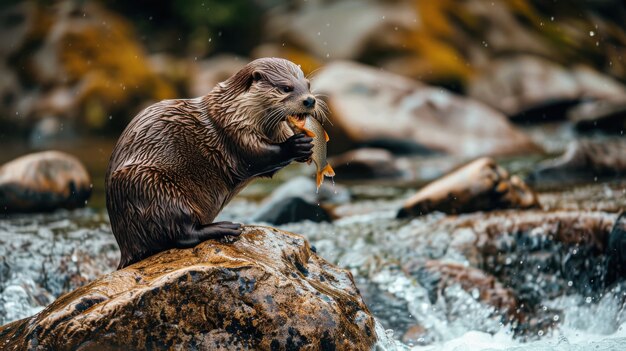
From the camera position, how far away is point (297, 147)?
439cm

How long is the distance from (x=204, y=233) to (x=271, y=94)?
2.75 ft

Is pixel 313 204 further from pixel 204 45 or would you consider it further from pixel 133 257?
pixel 204 45

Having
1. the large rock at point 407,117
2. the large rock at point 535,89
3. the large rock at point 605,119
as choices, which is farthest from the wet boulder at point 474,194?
the large rock at point 535,89

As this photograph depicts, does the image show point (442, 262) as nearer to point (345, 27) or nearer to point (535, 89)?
point (535, 89)

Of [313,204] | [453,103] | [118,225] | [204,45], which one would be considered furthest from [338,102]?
[118,225]

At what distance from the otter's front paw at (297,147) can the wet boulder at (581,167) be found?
18.3ft

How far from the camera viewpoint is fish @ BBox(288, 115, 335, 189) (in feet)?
14.8

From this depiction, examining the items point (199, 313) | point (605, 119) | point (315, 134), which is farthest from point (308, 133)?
point (605, 119)

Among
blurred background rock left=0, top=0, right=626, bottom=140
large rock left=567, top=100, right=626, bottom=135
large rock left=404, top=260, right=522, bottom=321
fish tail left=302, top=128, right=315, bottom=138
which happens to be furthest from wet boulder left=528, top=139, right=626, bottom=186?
blurred background rock left=0, top=0, right=626, bottom=140

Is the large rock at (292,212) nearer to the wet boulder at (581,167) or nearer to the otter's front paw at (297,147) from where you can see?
the wet boulder at (581,167)

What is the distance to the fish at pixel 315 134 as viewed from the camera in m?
4.52

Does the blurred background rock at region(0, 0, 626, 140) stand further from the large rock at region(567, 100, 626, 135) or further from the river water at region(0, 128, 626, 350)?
the river water at region(0, 128, 626, 350)

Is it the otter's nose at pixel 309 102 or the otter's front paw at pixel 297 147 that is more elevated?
the otter's nose at pixel 309 102

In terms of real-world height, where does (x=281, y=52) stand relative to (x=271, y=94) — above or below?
below
